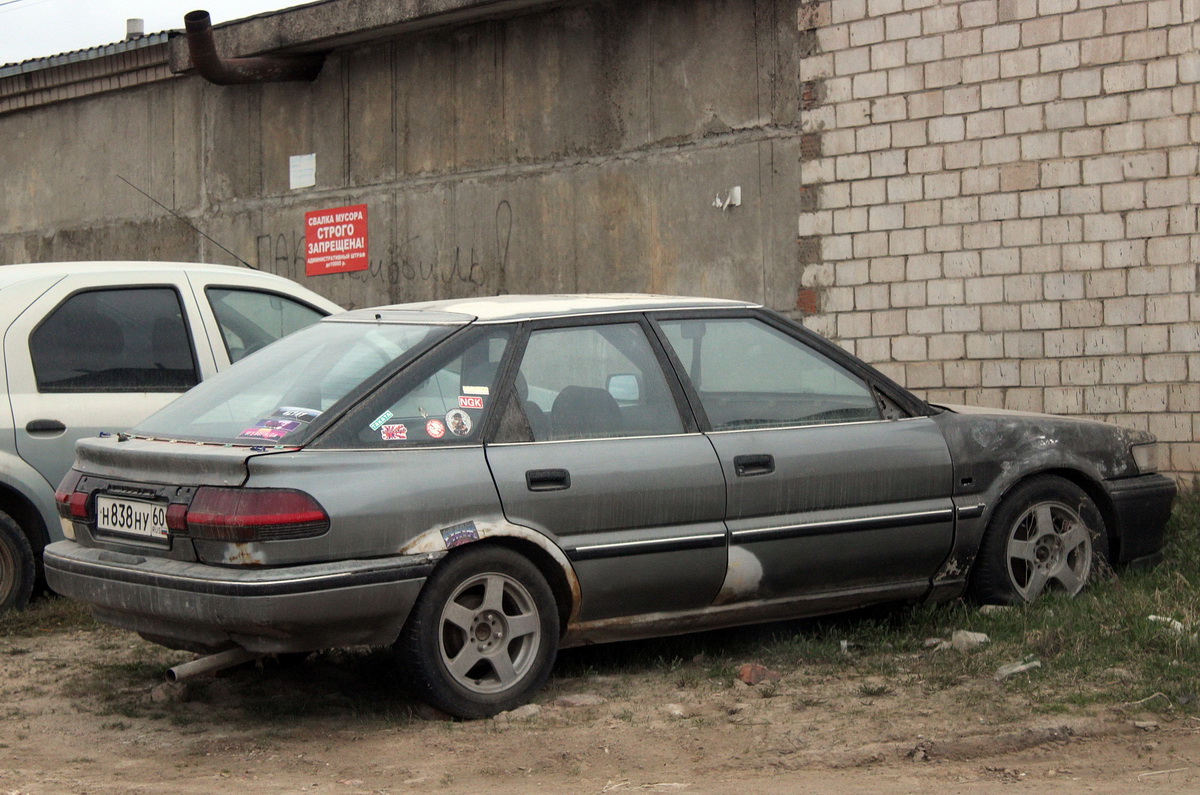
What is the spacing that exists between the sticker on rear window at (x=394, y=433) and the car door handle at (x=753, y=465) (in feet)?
4.10

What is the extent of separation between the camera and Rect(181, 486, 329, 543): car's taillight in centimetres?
454

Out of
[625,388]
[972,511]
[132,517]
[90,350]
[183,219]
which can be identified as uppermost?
[183,219]

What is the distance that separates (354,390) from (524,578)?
2.80ft

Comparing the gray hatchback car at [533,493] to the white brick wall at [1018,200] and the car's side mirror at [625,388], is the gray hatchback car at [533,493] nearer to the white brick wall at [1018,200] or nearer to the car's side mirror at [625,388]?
the car's side mirror at [625,388]

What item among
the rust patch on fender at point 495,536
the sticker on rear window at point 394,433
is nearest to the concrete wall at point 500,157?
the rust patch on fender at point 495,536

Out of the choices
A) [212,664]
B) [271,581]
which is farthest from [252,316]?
[271,581]

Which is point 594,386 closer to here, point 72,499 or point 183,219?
point 72,499

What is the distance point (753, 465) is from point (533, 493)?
0.90m

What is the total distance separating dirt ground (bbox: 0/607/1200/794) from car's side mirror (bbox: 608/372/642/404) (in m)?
1.04

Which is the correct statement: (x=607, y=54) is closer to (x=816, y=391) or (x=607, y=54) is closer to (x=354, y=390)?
(x=816, y=391)

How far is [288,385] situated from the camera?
5.16 meters

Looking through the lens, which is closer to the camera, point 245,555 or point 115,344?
point 245,555

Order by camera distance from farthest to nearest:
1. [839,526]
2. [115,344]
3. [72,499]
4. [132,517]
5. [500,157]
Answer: [500,157]
[115,344]
[839,526]
[72,499]
[132,517]

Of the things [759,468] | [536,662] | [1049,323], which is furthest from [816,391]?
[1049,323]
